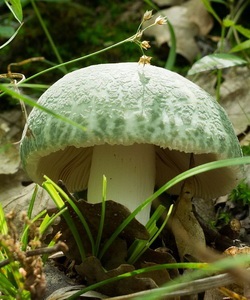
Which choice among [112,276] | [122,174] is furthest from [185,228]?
[112,276]

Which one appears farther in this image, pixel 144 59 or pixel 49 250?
pixel 144 59

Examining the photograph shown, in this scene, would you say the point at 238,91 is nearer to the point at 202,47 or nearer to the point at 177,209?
the point at 202,47

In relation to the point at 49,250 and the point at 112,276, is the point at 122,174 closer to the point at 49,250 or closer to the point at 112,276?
the point at 112,276

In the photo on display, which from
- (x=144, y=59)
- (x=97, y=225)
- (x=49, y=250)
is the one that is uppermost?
(x=144, y=59)

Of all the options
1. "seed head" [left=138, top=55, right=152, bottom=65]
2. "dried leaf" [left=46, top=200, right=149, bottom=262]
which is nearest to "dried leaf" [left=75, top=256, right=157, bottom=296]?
"dried leaf" [left=46, top=200, right=149, bottom=262]

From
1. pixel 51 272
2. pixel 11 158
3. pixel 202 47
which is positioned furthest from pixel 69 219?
pixel 202 47

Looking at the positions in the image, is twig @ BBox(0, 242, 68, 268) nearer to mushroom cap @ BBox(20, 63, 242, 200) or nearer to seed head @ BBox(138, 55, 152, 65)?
mushroom cap @ BBox(20, 63, 242, 200)
